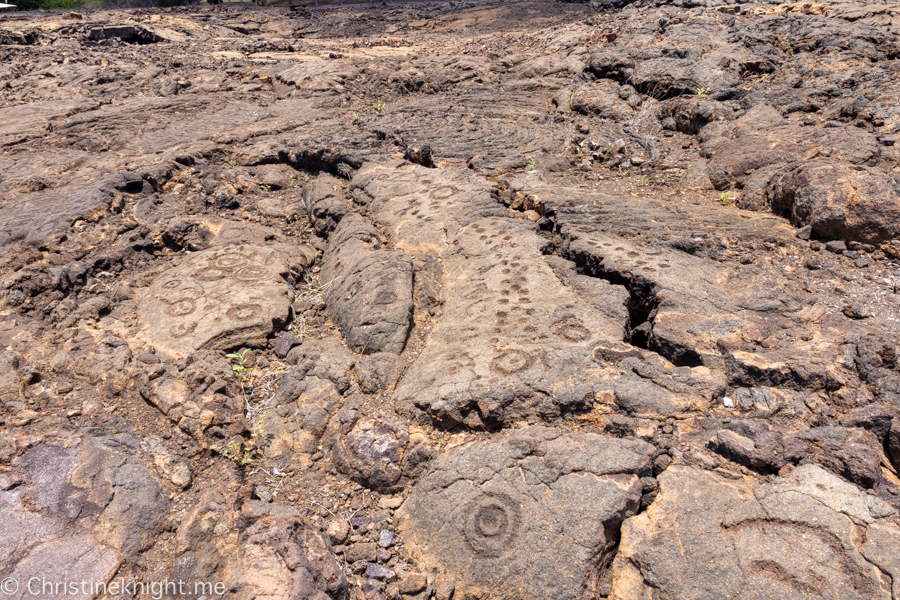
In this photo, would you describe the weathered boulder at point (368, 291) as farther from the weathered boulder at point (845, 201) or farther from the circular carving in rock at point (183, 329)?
the weathered boulder at point (845, 201)

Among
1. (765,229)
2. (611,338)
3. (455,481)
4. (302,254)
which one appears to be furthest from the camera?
(302,254)

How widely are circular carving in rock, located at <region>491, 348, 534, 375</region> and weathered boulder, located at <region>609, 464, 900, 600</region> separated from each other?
0.99 metres

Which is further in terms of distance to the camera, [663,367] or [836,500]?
[663,367]

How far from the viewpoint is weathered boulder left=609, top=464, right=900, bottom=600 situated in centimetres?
199

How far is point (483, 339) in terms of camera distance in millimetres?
3379

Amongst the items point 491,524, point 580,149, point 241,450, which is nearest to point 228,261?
point 241,450

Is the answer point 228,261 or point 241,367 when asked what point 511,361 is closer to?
point 241,367

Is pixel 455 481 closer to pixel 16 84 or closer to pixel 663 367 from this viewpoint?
pixel 663 367

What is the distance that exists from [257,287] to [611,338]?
2.77 meters

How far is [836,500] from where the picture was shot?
218 centimetres

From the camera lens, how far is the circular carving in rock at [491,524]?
95.3 inches

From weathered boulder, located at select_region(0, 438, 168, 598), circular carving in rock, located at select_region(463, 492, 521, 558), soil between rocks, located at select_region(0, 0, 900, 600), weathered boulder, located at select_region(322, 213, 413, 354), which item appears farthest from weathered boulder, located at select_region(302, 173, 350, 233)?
circular carving in rock, located at select_region(463, 492, 521, 558)

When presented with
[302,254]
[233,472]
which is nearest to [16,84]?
[302,254]

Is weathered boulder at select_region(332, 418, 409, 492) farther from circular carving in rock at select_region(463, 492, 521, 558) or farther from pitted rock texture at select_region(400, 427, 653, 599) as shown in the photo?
circular carving in rock at select_region(463, 492, 521, 558)
